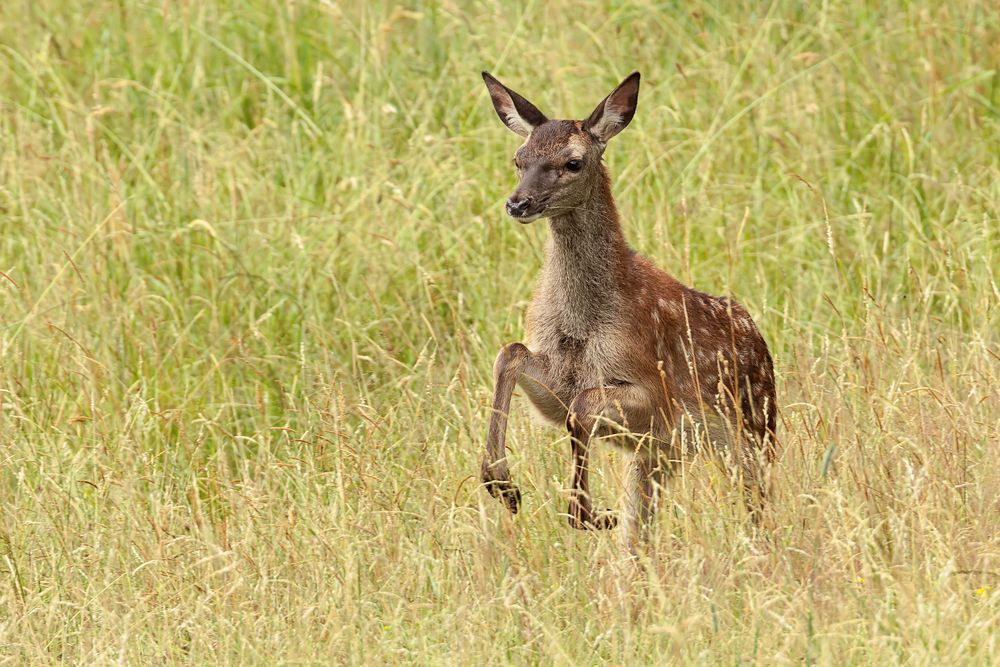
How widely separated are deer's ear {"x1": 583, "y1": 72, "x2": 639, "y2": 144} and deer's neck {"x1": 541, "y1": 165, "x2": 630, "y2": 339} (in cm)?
20

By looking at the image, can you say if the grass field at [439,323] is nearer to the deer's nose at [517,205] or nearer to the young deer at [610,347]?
the young deer at [610,347]

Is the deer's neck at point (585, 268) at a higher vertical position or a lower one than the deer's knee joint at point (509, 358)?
higher

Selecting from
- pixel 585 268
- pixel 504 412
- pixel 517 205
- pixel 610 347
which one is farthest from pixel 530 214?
pixel 504 412

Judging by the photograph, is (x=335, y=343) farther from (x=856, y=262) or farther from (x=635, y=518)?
(x=856, y=262)

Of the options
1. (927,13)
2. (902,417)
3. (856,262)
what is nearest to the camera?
(902,417)

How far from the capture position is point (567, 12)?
9508mm

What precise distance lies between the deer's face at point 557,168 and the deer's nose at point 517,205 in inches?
2.0

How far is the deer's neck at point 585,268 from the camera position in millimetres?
6062

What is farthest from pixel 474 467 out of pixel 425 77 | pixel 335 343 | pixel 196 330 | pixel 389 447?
pixel 425 77

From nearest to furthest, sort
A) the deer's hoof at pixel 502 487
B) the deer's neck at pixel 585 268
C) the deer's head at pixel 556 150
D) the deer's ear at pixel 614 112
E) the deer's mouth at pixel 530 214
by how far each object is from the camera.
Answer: the deer's hoof at pixel 502 487 → the deer's mouth at pixel 530 214 → the deer's head at pixel 556 150 → the deer's neck at pixel 585 268 → the deer's ear at pixel 614 112

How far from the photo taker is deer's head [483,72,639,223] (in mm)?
5918

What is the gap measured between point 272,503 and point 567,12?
4.40 metres

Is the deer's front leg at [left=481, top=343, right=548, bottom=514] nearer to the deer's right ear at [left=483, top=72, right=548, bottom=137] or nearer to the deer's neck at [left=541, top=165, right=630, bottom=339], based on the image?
the deer's neck at [left=541, top=165, right=630, bottom=339]

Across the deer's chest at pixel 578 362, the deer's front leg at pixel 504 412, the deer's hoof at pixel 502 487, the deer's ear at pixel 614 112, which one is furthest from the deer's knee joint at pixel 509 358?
the deer's ear at pixel 614 112
